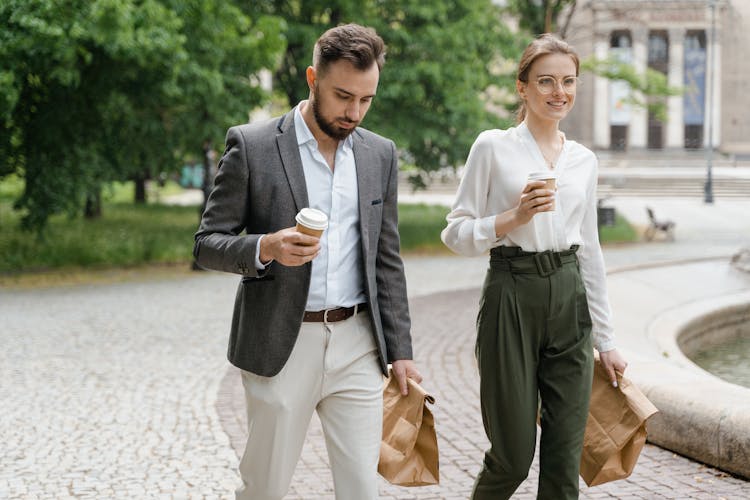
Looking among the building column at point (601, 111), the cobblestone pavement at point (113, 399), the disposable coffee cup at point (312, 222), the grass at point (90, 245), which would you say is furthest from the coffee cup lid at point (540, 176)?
the building column at point (601, 111)

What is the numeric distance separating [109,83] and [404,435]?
14235 mm

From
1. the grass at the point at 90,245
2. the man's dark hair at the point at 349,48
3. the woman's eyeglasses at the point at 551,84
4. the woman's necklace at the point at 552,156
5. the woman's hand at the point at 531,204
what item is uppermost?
the man's dark hair at the point at 349,48

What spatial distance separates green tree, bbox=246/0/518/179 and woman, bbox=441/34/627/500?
16970mm

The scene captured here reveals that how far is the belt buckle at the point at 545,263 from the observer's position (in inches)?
138

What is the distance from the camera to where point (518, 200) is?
3.57 m

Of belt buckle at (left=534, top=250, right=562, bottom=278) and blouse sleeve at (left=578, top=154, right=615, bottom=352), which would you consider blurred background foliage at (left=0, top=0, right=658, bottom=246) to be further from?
belt buckle at (left=534, top=250, right=562, bottom=278)

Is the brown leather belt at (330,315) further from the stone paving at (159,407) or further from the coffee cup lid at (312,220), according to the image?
the stone paving at (159,407)

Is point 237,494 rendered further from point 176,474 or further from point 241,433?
point 241,433

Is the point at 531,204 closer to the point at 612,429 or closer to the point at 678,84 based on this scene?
the point at 612,429

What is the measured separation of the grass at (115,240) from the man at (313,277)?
1449cm

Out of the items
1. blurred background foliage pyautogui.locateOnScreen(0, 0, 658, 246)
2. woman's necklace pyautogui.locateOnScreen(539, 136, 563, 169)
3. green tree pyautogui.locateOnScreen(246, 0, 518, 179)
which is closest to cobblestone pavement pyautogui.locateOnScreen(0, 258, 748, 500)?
woman's necklace pyautogui.locateOnScreen(539, 136, 563, 169)

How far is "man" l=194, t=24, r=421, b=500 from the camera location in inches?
121

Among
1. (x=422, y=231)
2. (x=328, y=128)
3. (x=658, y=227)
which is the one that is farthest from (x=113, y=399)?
(x=658, y=227)

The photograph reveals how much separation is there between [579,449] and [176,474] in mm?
2804
